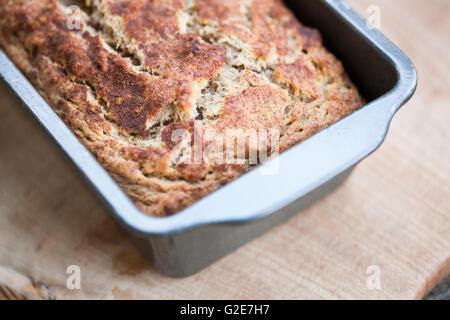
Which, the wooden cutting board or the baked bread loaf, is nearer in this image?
the baked bread loaf

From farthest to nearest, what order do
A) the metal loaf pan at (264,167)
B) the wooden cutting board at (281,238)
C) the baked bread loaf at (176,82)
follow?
the wooden cutting board at (281,238), the baked bread loaf at (176,82), the metal loaf pan at (264,167)

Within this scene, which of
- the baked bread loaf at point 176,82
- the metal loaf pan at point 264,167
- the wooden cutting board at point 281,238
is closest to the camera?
the metal loaf pan at point 264,167

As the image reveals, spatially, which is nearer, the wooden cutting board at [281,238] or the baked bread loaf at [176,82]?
the baked bread loaf at [176,82]

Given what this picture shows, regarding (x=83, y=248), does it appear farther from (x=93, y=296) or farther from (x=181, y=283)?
(x=181, y=283)

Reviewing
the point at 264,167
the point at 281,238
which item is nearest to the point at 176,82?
the point at 264,167

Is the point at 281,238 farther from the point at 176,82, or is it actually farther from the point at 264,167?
the point at 176,82

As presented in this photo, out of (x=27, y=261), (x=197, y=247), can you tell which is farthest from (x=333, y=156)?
(x=27, y=261)

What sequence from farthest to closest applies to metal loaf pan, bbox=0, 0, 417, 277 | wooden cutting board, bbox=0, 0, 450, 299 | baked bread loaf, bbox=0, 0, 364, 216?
wooden cutting board, bbox=0, 0, 450, 299, baked bread loaf, bbox=0, 0, 364, 216, metal loaf pan, bbox=0, 0, 417, 277
